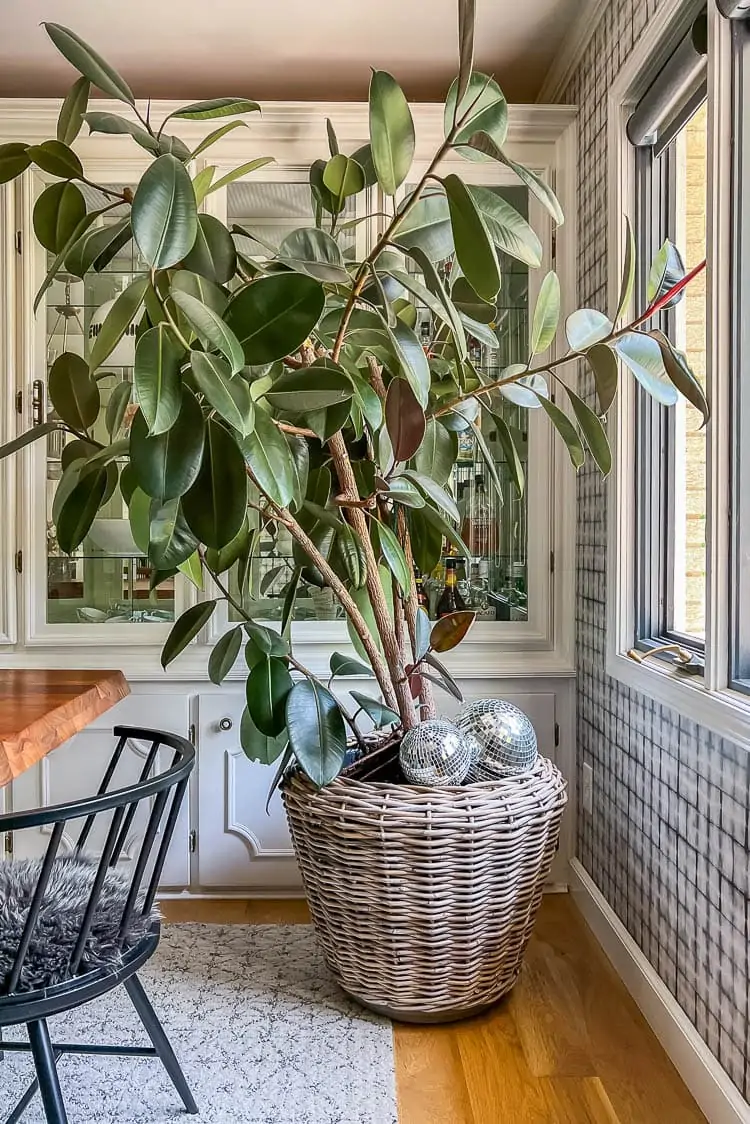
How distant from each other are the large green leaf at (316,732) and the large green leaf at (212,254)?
82 cm

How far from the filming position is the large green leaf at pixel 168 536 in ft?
4.60

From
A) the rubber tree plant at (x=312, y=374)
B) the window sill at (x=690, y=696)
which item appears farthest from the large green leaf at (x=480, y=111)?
the window sill at (x=690, y=696)

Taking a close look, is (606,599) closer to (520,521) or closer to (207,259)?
Answer: (520,521)

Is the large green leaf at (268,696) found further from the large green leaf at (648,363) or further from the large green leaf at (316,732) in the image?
the large green leaf at (648,363)

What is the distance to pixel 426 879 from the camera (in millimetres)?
1603

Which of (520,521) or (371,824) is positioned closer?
(371,824)

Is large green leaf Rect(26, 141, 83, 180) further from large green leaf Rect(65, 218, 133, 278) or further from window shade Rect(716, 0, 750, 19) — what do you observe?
window shade Rect(716, 0, 750, 19)

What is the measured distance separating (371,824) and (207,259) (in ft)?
3.52

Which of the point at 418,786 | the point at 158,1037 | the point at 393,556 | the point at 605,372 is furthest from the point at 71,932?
the point at 605,372

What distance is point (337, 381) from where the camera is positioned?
4.64 ft

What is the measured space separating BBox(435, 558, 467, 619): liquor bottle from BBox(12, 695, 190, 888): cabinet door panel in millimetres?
803

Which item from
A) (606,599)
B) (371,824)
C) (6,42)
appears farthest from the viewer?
(6,42)

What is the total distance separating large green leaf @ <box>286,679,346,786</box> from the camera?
160cm

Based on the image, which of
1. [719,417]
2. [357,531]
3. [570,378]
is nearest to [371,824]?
[357,531]
